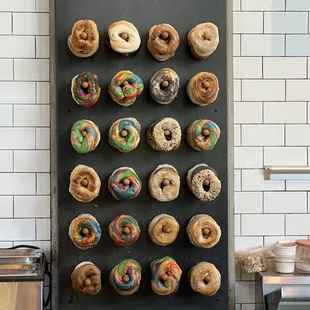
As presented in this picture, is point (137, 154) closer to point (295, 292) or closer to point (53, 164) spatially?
point (53, 164)

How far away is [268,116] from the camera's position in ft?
6.29

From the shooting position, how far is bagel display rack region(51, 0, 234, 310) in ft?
5.91

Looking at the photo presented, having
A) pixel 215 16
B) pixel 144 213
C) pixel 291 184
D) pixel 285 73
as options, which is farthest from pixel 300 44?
pixel 144 213

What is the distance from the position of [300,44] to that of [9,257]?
1382 millimetres

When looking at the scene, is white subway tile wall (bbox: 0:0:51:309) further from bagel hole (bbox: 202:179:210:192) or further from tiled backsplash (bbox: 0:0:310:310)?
bagel hole (bbox: 202:179:210:192)

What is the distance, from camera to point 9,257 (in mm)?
1771

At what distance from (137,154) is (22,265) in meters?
0.58

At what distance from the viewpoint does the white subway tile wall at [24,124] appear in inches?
73.5

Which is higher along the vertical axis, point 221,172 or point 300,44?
point 300,44

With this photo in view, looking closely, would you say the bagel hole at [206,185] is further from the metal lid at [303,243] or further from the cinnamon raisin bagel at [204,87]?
the metal lid at [303,243]

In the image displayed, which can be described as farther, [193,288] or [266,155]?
[266,155]

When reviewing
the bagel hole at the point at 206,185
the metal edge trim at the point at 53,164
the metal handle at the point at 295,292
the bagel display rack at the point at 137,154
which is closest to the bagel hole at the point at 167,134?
the bagel display rack at the point at 137,154

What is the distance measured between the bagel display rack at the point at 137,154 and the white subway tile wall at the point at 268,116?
0.11 meters

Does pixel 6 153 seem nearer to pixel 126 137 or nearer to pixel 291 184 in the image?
pixel 126 137
